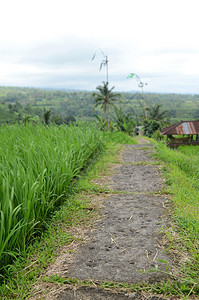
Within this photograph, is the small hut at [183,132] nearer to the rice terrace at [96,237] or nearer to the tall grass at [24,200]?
the rice terrace at [96,237]

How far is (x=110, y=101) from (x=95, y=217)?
32461mm

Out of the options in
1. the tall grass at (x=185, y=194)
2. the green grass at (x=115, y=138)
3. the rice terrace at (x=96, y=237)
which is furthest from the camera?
the green grass at (x=115, y=138)

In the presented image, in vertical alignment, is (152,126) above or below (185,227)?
below

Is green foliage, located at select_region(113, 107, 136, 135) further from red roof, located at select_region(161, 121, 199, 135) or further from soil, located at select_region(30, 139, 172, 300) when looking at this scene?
soil, located at select_region(30, 139, 172, 300)

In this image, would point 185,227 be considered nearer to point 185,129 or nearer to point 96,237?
point 96,237

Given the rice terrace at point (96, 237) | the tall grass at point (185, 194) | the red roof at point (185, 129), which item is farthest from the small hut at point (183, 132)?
the rice terrace at point (96, 237)

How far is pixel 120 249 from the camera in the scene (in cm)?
172

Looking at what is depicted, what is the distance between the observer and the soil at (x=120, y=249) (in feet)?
4.64

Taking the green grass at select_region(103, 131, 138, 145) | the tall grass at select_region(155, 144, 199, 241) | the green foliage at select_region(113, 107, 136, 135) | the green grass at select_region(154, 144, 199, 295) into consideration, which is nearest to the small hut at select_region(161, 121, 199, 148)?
the green foliage at select_region(113, 107, 136, 135)

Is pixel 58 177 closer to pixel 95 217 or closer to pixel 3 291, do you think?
pixel 95 217

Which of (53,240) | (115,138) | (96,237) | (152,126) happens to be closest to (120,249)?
(96,237)

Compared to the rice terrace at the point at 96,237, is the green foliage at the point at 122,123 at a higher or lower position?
higher

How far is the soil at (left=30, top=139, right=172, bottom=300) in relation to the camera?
1.41 meters

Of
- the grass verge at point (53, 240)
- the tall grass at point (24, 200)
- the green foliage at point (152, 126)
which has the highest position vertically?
the tall grass at point (24, 200)
